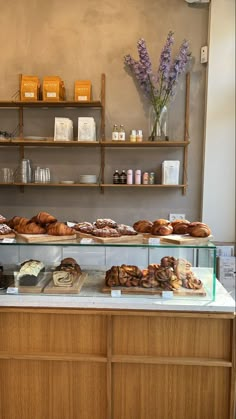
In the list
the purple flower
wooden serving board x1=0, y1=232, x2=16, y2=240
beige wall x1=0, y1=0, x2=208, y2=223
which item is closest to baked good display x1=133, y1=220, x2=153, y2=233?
wooden serving board x1=0, y1=232, x2=16, y2=240

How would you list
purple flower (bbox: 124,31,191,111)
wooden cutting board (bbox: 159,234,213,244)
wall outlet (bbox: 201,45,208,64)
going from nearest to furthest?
wooden cutting board (bbox: 159,234,213,244) → purple flower (bbox: 124,31,191,111) → wall outlet (bbox: 201,45,208,64)

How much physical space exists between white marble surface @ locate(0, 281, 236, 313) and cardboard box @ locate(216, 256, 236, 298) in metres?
1.35

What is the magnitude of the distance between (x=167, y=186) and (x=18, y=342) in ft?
5.93

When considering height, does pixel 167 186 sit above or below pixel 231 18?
below

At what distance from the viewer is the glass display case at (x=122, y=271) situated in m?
1.52

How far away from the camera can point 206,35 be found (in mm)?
2904

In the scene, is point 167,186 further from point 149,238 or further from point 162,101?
point 149,238

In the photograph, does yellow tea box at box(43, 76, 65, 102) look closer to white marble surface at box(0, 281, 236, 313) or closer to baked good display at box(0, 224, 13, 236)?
baked good display at box(0, 224, 13, 236)

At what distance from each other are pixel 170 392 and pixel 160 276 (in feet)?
1.68

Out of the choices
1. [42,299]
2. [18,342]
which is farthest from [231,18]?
[18,342]

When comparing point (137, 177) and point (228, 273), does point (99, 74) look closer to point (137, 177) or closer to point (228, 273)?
point (137, 177)

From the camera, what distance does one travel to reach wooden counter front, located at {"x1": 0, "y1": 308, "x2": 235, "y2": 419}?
1.48 meters

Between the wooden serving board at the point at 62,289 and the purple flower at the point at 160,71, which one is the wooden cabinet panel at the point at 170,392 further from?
the purple flower at the point at 160,71

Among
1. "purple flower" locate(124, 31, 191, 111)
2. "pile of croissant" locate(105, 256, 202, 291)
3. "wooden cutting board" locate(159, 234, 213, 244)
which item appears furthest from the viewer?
"purple flower" locate(124, 31, 191, 111)
